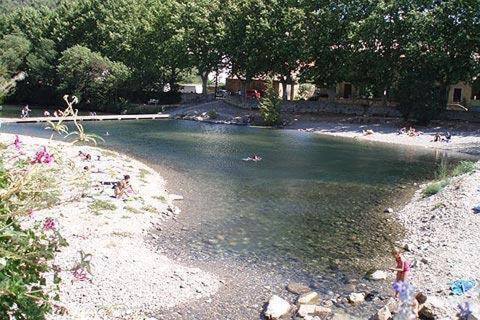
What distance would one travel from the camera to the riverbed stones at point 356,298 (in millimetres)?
16266

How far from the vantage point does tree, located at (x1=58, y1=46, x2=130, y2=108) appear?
83250mm

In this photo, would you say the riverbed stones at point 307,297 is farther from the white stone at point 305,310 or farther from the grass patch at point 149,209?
the grass patch at point 149,209

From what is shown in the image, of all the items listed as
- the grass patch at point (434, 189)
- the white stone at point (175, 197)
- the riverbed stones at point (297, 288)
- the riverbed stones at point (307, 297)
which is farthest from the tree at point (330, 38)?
the riverbed stones at point (307, 297)

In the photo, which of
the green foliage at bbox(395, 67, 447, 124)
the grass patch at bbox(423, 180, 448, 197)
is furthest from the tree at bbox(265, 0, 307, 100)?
the grass patch at bbox(423, 180, 448, 197)

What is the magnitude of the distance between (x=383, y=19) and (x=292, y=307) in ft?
172

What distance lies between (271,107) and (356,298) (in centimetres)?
5283

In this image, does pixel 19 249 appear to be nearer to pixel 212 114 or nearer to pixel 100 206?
pixel 100 206

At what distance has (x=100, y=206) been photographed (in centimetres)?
2414

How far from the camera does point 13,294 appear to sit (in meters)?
5.93

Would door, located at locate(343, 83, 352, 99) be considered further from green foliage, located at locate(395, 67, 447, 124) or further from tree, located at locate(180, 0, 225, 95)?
green foliage, located at locate(395, 67, 447, 124)

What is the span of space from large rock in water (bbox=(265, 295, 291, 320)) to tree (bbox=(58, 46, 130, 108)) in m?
72.0

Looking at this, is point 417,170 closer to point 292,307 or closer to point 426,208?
point 426,208

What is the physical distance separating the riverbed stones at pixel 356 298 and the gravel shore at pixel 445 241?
2.00 m

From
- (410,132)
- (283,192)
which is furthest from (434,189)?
(410,132)
